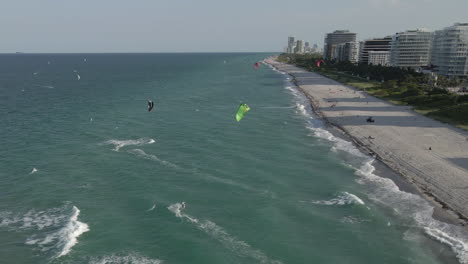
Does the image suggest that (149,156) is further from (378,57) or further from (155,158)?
(378,57)

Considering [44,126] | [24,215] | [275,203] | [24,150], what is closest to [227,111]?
[44,126]

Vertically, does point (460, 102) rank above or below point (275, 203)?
above

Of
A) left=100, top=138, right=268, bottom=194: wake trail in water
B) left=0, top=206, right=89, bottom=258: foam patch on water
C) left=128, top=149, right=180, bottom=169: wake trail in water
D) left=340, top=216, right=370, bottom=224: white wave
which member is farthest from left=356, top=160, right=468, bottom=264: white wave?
left=0, top=206, right=89, bottom=258: foam patch on water

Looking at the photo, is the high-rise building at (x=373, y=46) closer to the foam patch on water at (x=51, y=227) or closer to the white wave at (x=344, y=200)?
the white wave at (x=344, y=200)

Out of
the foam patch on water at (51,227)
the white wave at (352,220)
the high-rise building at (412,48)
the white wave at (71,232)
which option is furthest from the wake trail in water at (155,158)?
the high-rise building at (412,48)

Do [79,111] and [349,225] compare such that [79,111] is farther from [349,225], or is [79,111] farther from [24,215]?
[349,225]
